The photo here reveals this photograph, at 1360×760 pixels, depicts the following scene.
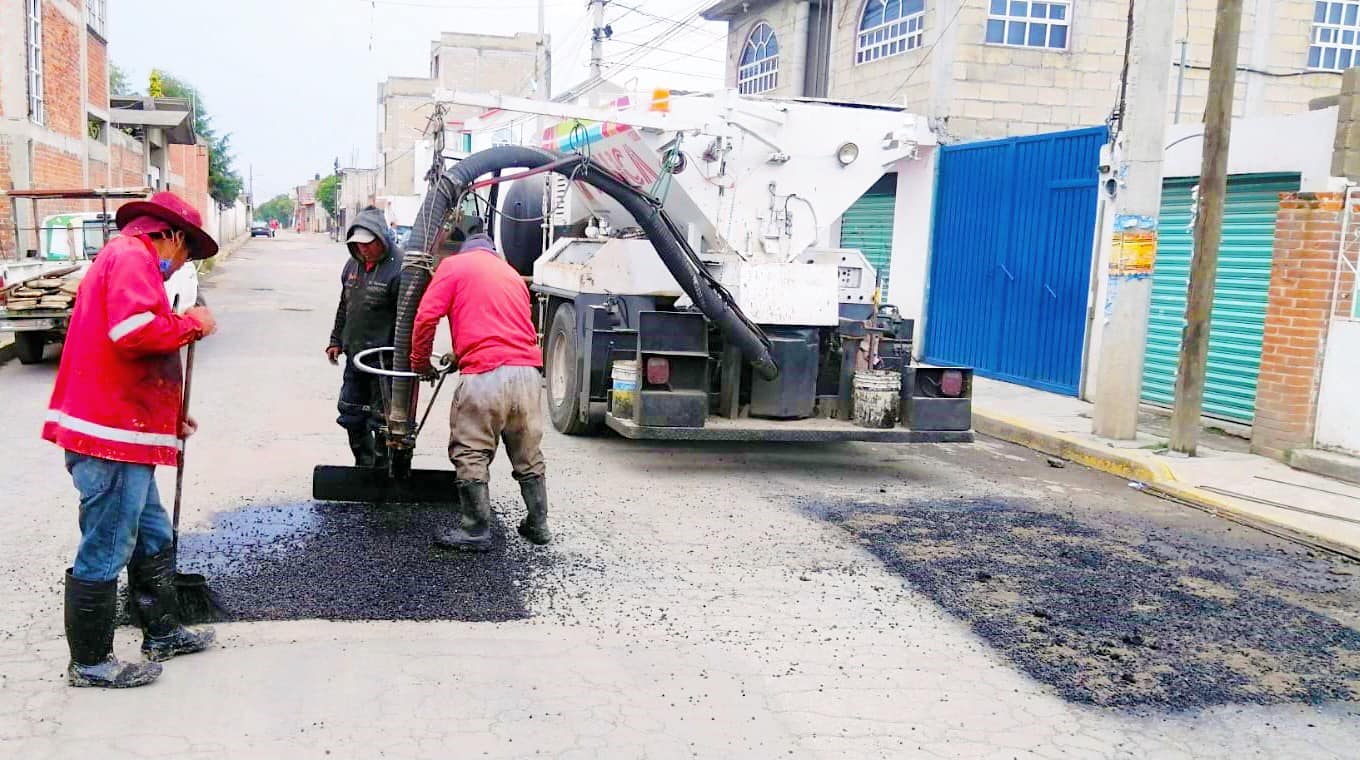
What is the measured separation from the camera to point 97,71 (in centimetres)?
2302

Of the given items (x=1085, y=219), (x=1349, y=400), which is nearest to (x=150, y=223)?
(x=1349, y=400)

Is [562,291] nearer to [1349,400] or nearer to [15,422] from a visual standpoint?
[15,422]

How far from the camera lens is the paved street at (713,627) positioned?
377cm

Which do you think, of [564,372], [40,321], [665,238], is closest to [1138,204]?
[665,238]

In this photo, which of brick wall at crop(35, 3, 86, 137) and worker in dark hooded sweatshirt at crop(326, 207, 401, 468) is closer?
worker in dark hooded sweatshirt at crop(326, 207, 401, 468)

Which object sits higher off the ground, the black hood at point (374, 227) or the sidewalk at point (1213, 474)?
the black hood at point (374, 227)

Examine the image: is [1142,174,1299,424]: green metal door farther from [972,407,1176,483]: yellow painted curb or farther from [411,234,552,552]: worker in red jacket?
[411,234,552,552]: worker in red jacket

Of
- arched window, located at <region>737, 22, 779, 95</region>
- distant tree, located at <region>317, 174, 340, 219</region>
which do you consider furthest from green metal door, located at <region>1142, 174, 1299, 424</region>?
distant tree, located at <region>317, 174, 340, 219</region>

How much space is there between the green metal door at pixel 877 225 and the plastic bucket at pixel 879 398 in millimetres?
8167

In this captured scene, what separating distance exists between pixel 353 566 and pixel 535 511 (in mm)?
966

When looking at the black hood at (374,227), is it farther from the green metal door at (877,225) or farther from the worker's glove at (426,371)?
the green metal door at (877,225)

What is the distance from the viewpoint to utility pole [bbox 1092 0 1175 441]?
28.4 ft

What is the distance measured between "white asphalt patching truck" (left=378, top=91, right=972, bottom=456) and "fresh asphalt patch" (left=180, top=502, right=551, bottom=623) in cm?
190

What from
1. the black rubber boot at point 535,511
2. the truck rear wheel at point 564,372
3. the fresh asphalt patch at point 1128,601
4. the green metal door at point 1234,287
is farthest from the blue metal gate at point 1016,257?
the black rubber boot at point 535,511
